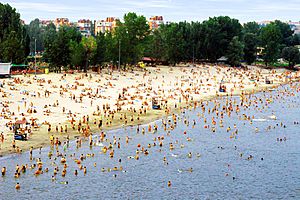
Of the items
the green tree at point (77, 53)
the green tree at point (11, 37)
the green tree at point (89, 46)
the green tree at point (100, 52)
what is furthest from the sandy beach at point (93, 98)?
the green tree at point (11, 37)

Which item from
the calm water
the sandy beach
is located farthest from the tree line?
the calm water

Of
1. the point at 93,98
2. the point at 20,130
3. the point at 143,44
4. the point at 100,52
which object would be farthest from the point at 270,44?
the point at 20,130

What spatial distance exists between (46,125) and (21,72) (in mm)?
42364

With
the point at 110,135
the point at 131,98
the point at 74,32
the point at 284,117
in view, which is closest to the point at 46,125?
the point at 110,135

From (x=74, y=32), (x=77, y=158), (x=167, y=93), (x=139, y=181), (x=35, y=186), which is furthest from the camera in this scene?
(x=74, y=32)

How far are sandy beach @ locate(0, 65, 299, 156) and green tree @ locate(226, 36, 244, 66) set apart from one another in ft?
78.3

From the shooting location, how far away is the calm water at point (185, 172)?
44.1 metres

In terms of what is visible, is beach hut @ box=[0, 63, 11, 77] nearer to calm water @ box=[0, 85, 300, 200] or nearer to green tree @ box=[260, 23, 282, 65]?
calm water @ box=[0, 85, 300, 200]

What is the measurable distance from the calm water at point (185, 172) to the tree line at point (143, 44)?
4959 centimetres

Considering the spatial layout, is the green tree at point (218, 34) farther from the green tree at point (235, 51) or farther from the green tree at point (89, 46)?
the green tree at point (89, 46)

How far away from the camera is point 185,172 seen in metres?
50.6

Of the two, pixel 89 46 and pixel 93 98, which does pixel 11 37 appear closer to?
pixel 89 46

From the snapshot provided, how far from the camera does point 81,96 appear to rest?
8744 centimetres

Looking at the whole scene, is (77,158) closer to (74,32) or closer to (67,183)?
(67,183)
